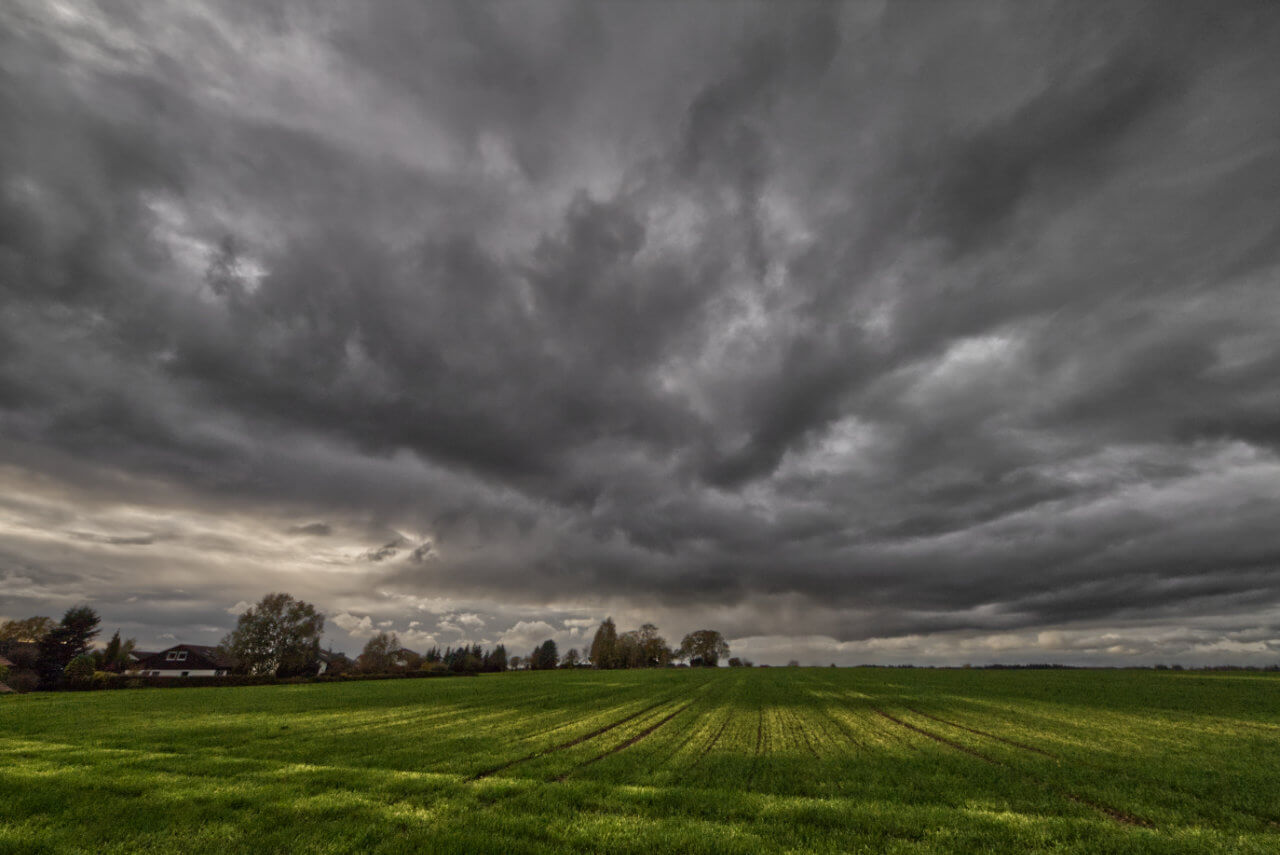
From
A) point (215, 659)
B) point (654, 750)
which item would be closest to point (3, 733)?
→ point (654, 750)

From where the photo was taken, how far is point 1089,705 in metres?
42.1

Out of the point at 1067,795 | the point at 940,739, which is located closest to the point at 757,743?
the point at 940,739

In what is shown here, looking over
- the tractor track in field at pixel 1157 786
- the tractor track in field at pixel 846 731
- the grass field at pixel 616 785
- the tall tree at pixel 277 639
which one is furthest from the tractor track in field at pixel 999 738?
the tall tree at pixel 277 639

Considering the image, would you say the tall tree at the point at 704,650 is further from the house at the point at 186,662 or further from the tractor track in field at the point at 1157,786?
the tractor track in field at the point at 1157,786

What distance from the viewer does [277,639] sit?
344ft

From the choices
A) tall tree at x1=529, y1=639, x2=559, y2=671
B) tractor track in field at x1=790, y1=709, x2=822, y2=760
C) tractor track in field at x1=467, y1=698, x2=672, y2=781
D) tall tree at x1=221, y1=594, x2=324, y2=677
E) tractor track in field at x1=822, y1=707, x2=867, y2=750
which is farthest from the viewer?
tall tree at x1=529, y1=639, x2=559, y2=671

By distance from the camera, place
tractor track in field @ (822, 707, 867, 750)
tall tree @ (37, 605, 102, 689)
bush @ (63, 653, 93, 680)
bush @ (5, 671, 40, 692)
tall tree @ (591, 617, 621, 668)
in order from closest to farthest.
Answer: tractor track in field @ (822, 707, 867, 750) → bush @ (63, 653, 93, 680) → bush @ (5, 671, 40, 692) → tall tree @ (37, 605, 102, 689) → tall tree @ (591, 617, 621, 668)

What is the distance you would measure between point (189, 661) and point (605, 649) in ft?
356

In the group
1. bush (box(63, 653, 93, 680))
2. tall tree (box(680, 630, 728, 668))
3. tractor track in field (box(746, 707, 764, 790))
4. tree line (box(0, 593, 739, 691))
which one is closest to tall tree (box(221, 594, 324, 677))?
tree line (box(0, 593, 739, 691))

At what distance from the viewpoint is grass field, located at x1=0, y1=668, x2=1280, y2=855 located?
9836mm

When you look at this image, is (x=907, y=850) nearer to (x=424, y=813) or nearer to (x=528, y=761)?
(x=424, y=813)

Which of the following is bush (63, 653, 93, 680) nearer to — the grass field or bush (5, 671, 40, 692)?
bush (5, 671, 40, 692)

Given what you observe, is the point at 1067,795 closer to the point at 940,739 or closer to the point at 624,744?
the point at 940,739

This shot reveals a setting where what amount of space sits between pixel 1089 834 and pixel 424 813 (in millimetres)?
14162
